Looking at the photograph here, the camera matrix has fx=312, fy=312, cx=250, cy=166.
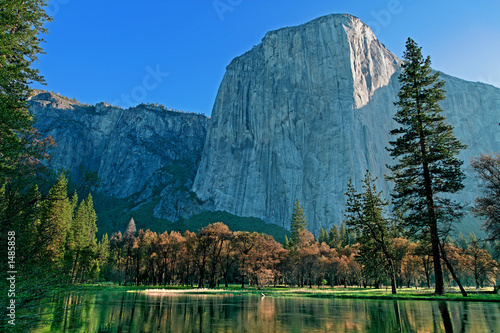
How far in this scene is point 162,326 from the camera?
1453 cm

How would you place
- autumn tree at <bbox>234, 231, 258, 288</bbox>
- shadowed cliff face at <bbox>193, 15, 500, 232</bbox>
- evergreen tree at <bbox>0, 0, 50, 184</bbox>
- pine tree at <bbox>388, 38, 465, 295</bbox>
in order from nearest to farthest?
evergreen tree at <bbox>0, 0, 50, 184</bbox>
pine tree at <bbox>388, 38, 465, 295</bbox>
autumn tree at <bbox>234, 231, 258, 288</bbox>
shadowed cliff face at <bbox>193, 15, 500, 232</bbox>

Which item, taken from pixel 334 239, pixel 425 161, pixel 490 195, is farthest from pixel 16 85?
pixel 334 239

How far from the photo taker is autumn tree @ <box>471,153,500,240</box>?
24.6 meters

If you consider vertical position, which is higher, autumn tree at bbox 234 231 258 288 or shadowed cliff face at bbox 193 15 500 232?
shadowed cliff face at bbox 193 15 500 232

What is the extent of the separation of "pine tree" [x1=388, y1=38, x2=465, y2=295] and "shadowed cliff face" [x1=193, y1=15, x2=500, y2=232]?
10762 cm

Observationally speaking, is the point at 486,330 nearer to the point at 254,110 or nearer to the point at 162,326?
the point at 162,326

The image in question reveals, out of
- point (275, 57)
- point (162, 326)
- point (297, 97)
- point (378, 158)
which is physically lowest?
point (162, 326)

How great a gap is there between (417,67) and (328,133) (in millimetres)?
122984

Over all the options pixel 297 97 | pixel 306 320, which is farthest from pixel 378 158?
pixel 306 320

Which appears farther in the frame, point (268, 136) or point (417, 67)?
point (268, 136)

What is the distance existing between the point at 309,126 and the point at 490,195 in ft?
451

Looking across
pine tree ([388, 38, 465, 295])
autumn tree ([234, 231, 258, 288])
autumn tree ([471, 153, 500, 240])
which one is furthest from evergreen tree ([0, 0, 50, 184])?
autumn tree ([234, 231, 258, 288])

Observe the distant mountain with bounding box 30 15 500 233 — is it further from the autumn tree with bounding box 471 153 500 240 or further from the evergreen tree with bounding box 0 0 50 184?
the evergreen tree with bounding box 0 0 50 184

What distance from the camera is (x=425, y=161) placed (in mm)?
28891
